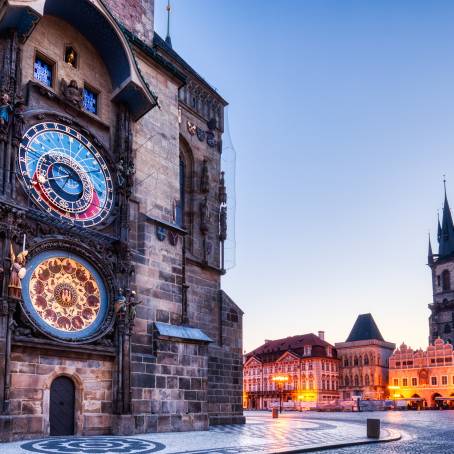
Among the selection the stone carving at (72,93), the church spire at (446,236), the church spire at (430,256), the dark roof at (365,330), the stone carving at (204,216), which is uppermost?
the church spire at (446,236)

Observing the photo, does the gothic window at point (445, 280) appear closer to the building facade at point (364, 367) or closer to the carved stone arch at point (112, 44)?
the building facade at point (364, 367)

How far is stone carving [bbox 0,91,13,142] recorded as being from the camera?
17359mm

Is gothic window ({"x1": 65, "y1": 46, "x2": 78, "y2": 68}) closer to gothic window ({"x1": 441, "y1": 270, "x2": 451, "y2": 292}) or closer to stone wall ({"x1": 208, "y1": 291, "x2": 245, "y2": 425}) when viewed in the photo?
stone wall ({"x1": 208, "y1": 291, "x2": 245, "y2": 425})

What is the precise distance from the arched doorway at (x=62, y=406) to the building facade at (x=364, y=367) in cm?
8883

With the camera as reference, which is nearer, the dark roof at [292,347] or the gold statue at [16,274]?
the gold statue at [16,274]

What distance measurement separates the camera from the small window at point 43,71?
19.5 meters

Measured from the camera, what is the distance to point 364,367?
103625 millimetres

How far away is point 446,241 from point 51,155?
104720mm

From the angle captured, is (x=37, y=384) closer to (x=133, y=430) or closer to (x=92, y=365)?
(x=92, y=365)

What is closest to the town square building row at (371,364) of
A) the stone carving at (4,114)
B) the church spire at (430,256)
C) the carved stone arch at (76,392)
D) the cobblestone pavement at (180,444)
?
the church spire at (430,256)

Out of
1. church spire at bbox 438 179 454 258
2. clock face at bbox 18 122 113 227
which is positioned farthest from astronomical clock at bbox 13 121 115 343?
church spire at bbox 438 179 454 258

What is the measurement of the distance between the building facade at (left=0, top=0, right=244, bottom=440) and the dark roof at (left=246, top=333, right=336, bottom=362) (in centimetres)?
8292

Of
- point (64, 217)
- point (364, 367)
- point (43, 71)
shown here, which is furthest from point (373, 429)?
point (364, 367)

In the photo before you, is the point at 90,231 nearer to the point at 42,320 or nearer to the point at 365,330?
the point at 42,320
